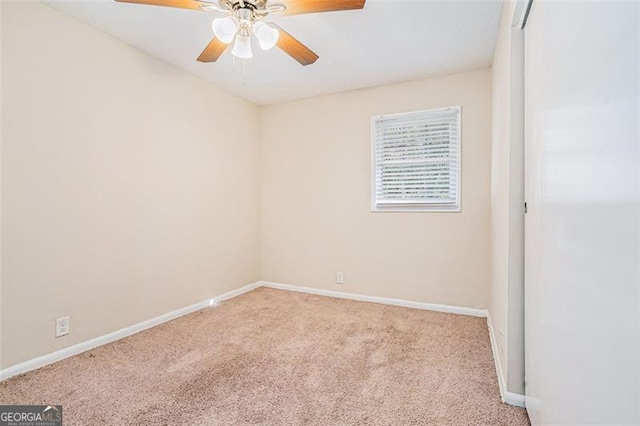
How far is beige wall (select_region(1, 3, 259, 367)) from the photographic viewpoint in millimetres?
2061

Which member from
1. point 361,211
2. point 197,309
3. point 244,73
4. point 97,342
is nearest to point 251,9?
point 244,73

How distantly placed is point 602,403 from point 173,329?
289 cm

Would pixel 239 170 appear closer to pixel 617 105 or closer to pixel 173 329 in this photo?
pixel 173 329

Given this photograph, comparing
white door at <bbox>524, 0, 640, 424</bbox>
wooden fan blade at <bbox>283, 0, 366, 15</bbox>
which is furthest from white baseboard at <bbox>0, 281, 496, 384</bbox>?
wooden fan blade at <bbox>283, 0, 366, 15</bbox>

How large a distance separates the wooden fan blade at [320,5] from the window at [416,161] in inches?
73.1

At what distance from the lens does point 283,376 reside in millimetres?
2045

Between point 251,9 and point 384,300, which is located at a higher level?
point 251,9

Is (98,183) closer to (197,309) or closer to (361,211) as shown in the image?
(197,309)

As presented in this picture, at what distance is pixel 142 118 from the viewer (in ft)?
9.18

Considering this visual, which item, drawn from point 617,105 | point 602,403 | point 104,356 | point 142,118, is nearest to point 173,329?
point 104,356

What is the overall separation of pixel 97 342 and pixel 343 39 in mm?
3016

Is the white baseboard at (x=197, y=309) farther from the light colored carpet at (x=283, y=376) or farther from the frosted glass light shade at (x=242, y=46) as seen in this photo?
the frosted glass light shade at (x=242, y=46)

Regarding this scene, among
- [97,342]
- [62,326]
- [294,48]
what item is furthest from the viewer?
[97,342]

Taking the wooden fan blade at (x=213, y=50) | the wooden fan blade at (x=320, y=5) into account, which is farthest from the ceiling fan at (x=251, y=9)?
the wooden fan blade at (x=213, y=50)
